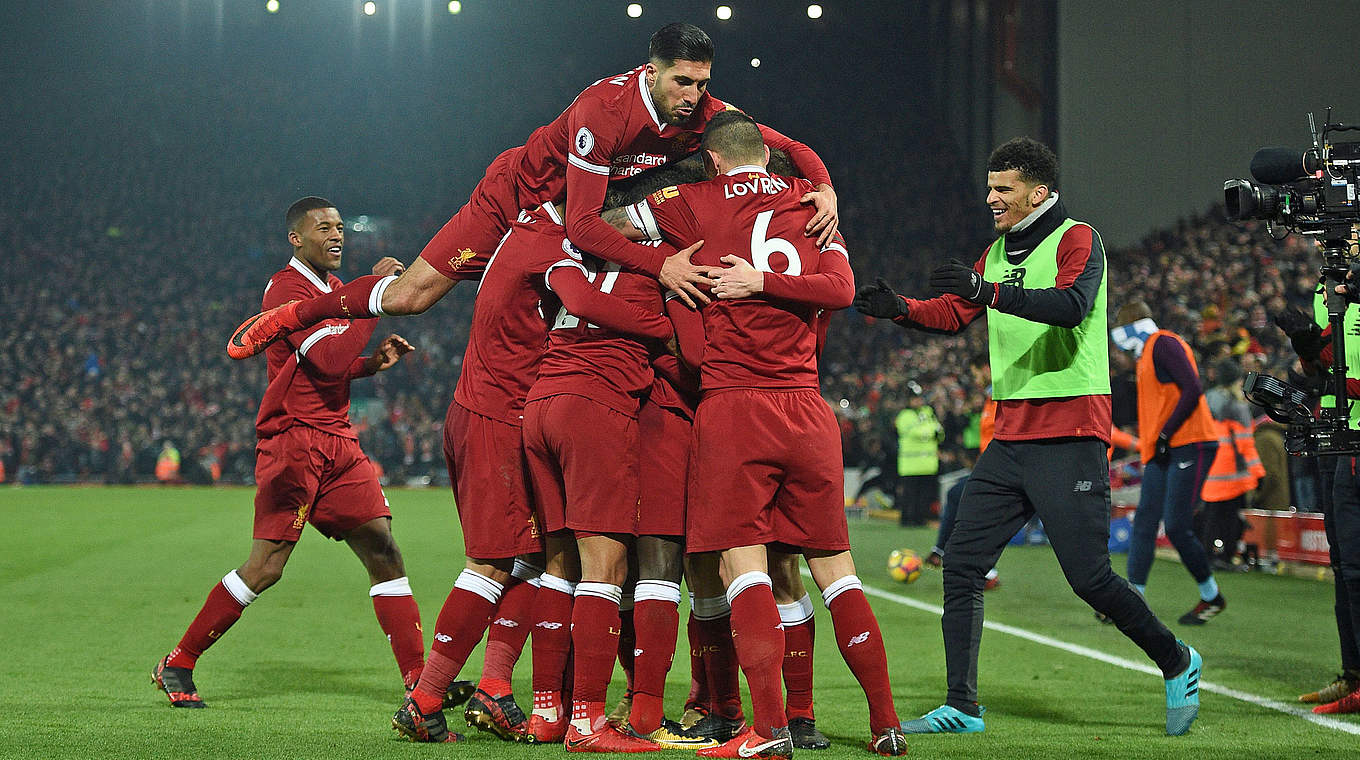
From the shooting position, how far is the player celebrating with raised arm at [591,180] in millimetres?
4469

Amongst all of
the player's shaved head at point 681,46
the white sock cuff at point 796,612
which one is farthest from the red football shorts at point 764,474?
the player's shaved head at point 681,46

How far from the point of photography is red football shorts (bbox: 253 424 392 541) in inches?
218

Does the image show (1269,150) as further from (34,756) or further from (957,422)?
(957,422)

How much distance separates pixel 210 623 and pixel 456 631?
4.97ft

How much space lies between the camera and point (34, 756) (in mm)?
4152

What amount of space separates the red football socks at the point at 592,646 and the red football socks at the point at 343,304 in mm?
1423

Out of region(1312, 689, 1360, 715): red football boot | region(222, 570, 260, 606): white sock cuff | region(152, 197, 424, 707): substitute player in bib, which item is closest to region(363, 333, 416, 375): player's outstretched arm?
region(152, 197, 424, 707): substitute player in bib

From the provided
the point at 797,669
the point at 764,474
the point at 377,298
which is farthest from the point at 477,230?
the point at 797,669

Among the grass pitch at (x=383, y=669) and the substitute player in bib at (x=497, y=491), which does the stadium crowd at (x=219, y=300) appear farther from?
the substitute player in bib at (x=497, y=491)

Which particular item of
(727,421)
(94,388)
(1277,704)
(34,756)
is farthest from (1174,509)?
(94,388)

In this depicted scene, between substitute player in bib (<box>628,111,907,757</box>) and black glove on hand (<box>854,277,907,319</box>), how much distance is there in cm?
18

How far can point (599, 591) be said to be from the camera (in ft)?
14.3

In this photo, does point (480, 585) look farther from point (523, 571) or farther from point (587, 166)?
point (587, 166)

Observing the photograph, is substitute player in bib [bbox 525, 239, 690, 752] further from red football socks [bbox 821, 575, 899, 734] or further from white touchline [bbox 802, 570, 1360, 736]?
white touchline [bbox 802, 570, 1360, 736]
